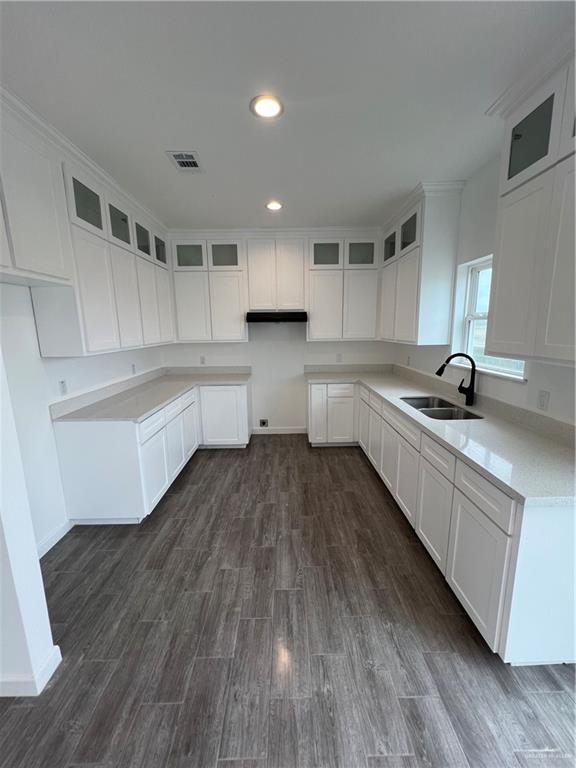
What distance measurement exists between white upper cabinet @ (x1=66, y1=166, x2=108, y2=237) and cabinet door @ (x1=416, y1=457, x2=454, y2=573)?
117 inches

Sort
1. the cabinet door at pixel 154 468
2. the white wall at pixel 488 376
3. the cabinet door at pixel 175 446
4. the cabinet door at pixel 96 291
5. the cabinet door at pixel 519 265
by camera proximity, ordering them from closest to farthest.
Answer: the cabinet door at pixel 519 265 → the white wall at pixel 488 376 → the cabinet door at pixel 96 291 → the cabinet door at pixel 154 468 → the cabinet door at pixel 175 446

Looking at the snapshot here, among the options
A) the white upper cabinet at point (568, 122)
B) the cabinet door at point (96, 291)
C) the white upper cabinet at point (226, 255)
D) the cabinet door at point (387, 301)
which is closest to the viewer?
the white upper cabinet at point (568, 122)

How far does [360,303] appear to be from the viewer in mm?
3941

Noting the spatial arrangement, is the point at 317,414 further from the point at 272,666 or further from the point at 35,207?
the point at 35,207

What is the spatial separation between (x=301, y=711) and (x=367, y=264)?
4.04 meters

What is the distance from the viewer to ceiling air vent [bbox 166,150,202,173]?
2.05 metres

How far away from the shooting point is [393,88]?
1511mm

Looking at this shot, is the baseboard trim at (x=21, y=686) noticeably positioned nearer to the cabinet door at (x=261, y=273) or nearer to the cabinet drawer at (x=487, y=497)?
the cabinet drawer at (x=487, y=497)

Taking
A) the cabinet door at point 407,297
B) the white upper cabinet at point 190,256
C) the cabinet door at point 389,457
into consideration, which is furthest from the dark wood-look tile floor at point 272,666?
the white upper cabinet at point 190,256

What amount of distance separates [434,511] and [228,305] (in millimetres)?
3223

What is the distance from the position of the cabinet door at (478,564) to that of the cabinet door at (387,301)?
2283mm

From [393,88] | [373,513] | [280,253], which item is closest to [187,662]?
[373,513]

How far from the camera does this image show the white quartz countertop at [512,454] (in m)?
1.23

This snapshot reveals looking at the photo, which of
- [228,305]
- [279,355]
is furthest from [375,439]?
[228,305]
